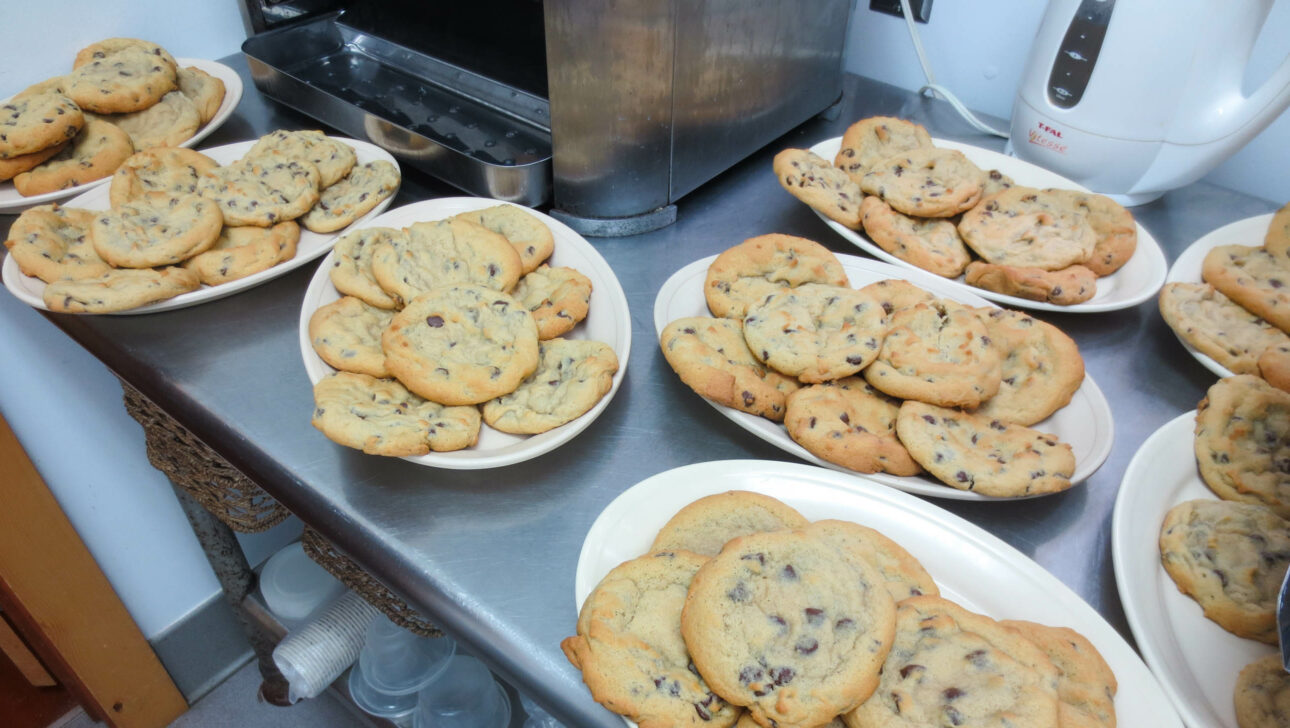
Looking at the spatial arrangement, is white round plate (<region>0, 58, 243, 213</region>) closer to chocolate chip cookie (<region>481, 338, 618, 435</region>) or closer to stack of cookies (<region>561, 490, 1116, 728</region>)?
chocolate chip cookie (<region>481, 338, 618, 435</region>)

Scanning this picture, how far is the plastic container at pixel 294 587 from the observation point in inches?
57.2

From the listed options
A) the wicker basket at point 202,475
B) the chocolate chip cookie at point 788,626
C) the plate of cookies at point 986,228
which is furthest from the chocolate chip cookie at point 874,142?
the wicker basket at point 202,475

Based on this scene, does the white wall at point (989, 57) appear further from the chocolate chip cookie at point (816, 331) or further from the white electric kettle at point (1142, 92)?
the chocolate chip cookie at point (816, 331)

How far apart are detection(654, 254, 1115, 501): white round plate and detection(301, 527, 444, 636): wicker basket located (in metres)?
0.49

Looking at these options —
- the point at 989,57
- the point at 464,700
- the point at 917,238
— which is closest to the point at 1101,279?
the point at 917,238

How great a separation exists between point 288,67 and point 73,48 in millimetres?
298

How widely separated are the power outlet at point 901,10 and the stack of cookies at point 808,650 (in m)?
1.14

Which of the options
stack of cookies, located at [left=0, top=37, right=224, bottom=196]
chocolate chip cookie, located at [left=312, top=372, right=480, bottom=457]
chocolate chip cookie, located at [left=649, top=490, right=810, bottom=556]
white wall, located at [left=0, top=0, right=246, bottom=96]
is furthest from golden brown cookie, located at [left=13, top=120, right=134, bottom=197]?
chocolate chip cookie, located at [left=649, top=490, right=810, bottom=556]

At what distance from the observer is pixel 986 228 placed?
94 cm

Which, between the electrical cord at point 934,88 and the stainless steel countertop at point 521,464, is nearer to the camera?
the stainless steel countertop at point 521,464

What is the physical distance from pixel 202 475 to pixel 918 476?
39.3 inches

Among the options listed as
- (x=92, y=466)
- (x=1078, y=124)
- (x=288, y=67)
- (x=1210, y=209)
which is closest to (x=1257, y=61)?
(x=1210, y=209)

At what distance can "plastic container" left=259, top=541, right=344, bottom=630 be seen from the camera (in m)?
1.45

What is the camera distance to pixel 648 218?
3.42 feet
